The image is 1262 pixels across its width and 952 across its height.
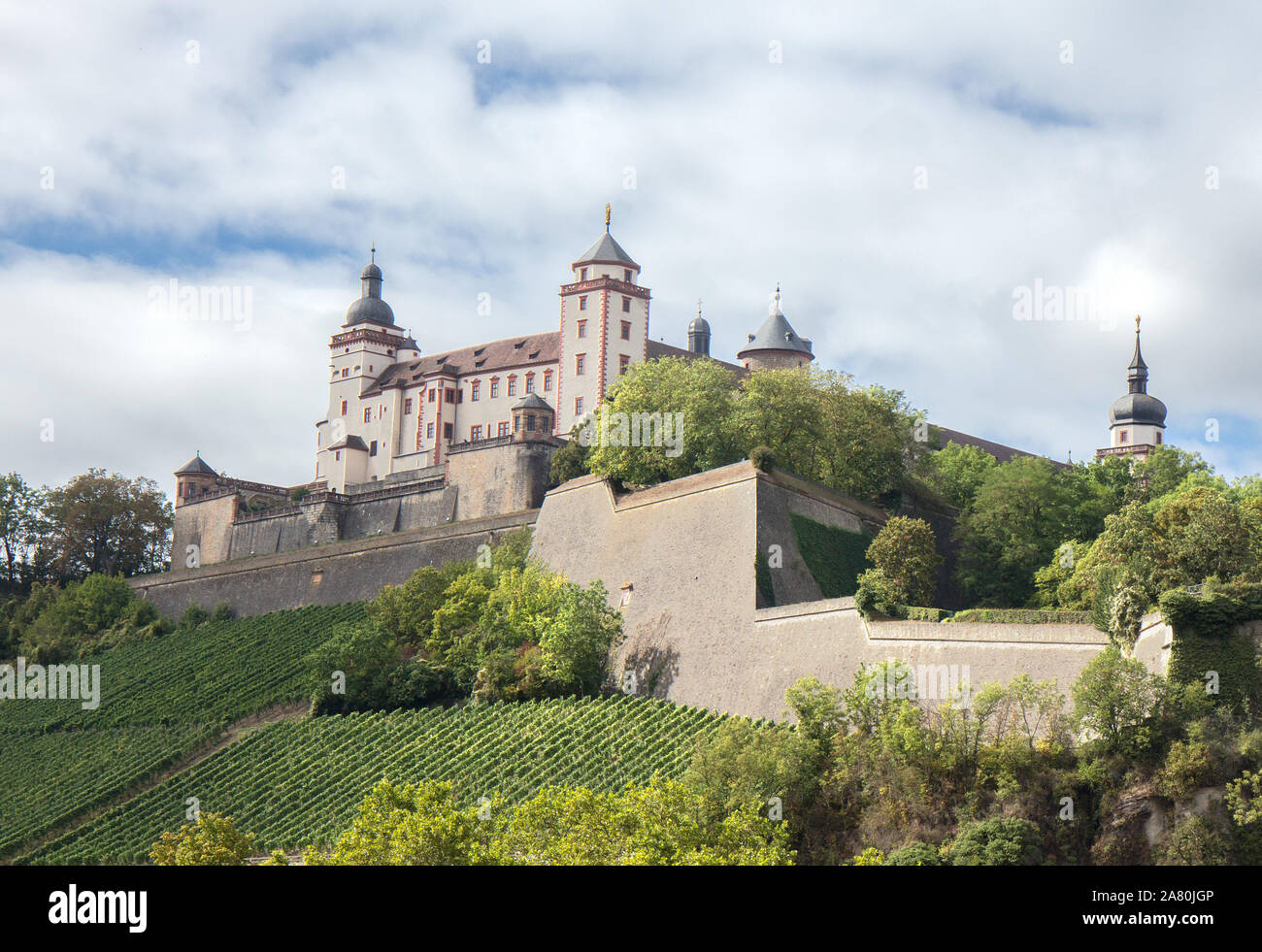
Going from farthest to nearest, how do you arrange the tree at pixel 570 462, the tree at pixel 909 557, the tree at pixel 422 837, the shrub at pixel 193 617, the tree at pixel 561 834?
1. the shrub at pixel 193 617
2. the tree at pixel 570 462
3. the tree at pixel 909 557
4. the tree at pixel 561 834
5. the tree at pixel 422 837

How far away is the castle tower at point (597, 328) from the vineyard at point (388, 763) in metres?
22.6

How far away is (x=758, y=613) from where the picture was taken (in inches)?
1730

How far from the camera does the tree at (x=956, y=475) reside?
56000 mm

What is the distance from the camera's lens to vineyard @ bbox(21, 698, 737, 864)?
4103cm

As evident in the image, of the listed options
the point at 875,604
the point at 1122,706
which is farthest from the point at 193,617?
the point at 1122,706

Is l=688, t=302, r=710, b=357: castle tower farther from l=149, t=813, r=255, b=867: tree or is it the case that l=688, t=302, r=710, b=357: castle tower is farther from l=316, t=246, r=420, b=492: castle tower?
l=149, t=813, r=255, b=867: tree

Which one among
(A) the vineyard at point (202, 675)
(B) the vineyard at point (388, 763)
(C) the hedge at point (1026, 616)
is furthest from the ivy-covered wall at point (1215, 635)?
(A) the vineyard at point (202, 675)

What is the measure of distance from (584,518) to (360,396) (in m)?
30.1

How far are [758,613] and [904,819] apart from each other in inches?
491

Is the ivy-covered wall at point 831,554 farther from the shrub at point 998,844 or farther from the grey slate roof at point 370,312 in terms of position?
the grey slate roof at point 370,312

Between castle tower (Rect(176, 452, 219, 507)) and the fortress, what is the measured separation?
14 cm

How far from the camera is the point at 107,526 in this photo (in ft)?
261

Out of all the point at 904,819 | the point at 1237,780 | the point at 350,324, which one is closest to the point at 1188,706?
the point at 1237,780
